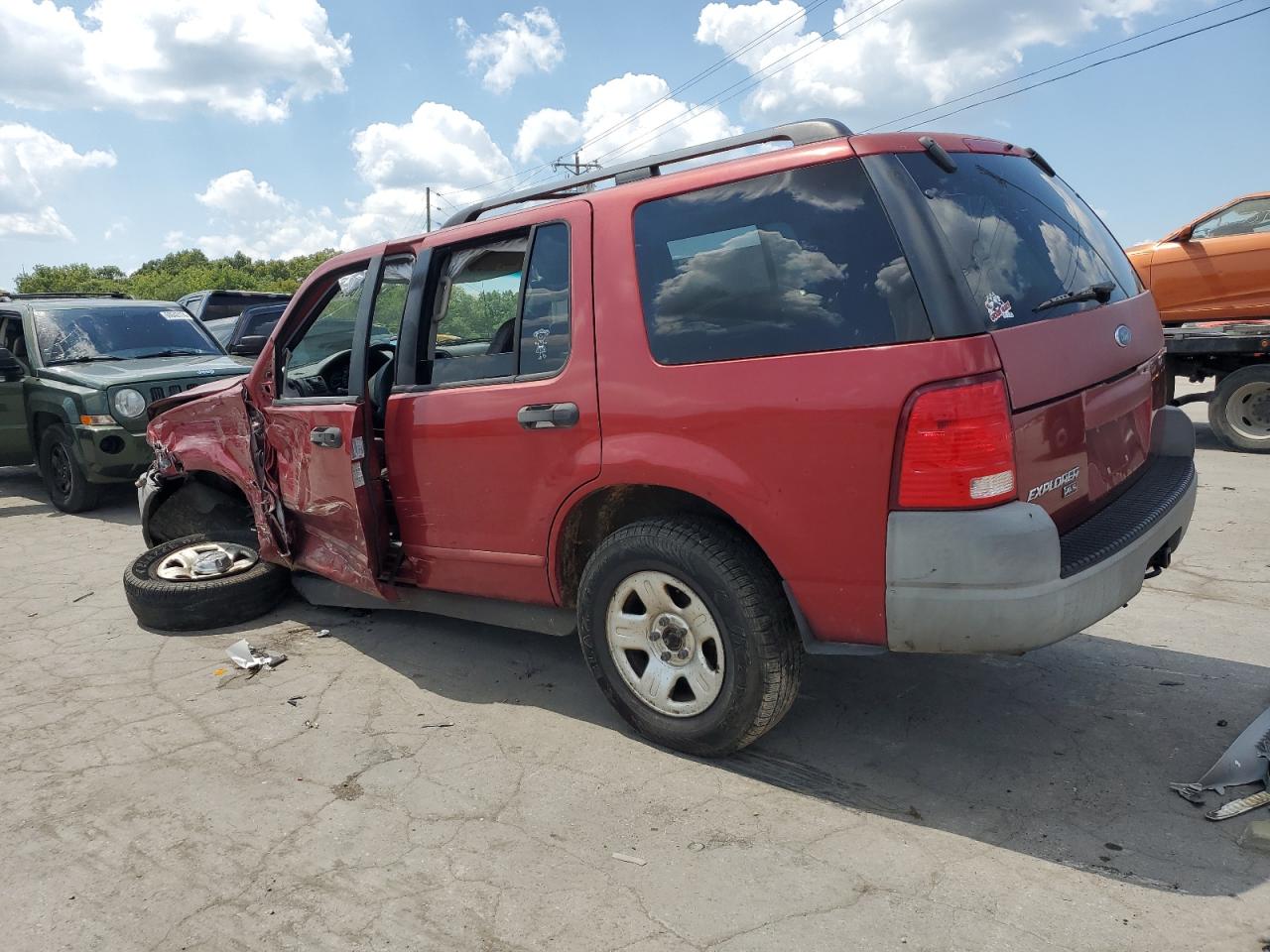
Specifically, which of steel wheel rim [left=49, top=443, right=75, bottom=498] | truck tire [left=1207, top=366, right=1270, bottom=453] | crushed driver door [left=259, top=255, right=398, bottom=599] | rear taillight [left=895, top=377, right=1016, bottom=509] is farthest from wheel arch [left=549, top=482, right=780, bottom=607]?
truck tire [left=1207, top=366, right=1270, bottom=453]

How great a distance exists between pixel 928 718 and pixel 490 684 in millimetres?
1834

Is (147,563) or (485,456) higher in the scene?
(485,456)

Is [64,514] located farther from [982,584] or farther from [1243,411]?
[1243,411]

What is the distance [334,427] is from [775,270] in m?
2.20

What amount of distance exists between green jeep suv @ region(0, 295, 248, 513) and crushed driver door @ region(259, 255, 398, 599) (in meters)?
4.17

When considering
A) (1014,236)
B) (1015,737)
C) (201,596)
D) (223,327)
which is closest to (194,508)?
(201,596)

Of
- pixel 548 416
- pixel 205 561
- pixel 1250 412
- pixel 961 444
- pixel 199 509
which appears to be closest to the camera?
pixel 961 444

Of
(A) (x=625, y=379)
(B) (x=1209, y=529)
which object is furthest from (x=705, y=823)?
(B) (x=1209, y=529)

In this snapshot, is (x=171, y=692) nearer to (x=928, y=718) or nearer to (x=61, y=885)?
(x=61, y=885)

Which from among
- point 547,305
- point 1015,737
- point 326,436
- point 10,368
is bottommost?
point 1015,737

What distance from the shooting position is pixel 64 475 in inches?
337

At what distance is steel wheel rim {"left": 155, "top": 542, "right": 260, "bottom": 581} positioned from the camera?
17.0 ft

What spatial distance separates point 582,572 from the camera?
3.61 metres

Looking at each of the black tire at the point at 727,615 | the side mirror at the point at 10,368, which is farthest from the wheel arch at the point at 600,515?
the side mirror at the point at 10,368
